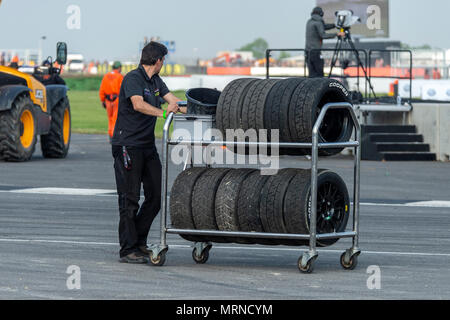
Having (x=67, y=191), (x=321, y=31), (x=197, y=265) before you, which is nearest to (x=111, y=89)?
(x=321, y=31)

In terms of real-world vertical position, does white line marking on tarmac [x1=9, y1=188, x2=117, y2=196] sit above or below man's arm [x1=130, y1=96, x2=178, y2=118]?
below

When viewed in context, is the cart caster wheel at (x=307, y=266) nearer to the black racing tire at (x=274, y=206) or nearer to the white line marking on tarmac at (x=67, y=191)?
the black racing tire at (x=274, y=206)

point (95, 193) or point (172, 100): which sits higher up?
point (172, 100)

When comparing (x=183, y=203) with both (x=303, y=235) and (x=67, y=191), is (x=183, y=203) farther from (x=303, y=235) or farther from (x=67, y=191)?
(x=67, y=191)

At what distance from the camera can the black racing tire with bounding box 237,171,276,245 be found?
9.77 metres

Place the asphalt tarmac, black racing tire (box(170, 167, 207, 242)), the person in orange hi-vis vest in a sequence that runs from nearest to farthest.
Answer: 1. the asphalt tarmac
2. black racing tire (box(170, 167, 207, 242))
3. the person in orange hi-vis vest

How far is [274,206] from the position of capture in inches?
382

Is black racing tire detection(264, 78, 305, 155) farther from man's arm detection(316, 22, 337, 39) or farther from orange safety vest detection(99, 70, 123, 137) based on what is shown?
orange safety vest detection(99, 70, 123, 137)

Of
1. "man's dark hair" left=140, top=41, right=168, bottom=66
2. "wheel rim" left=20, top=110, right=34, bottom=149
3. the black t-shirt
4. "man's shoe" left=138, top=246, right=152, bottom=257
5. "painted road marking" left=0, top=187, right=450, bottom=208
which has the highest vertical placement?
"man's dark hair" left=140, top=41, right=168, bottom=66

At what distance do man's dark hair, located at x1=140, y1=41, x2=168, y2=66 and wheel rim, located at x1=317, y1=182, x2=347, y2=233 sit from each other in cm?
186

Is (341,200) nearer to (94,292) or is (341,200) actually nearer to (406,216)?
(94,292)

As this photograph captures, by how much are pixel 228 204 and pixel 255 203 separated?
240 millimetres

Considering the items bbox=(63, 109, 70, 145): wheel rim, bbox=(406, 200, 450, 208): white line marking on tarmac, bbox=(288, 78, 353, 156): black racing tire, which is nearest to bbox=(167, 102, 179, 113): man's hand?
bbox=(288, 78, 353, 156): black racing tire

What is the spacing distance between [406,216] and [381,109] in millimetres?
10567
